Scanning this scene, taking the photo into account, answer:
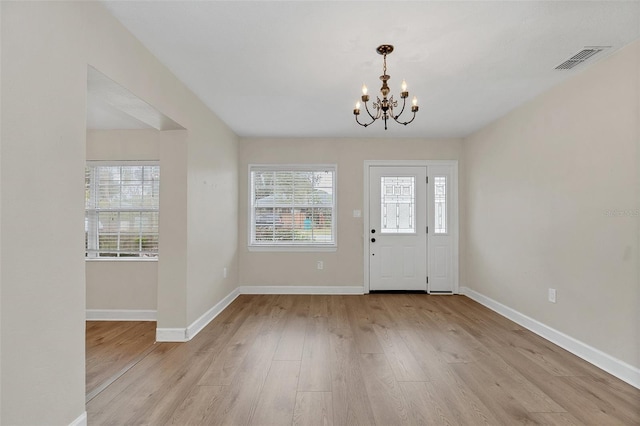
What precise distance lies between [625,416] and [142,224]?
4.83 m

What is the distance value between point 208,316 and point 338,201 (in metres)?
2.54

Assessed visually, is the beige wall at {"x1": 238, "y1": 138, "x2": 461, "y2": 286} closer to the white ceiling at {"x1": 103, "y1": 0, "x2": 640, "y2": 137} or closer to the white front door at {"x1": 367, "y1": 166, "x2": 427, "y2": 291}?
the white front door at {"x1": 367, "y1": 166, "x2": 427, "y2": 291}

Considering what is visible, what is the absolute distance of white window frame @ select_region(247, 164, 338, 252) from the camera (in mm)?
5102

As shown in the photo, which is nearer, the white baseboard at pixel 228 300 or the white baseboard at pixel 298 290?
the white baseboard at pixel 228 300

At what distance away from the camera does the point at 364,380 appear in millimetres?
2402

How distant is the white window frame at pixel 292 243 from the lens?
16.7 ft

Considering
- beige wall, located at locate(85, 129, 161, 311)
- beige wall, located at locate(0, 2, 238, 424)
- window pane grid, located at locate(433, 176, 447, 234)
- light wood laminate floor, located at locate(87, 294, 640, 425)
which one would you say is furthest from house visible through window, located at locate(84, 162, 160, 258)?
window pane grid, located at locate(433, 176, 447, 234)

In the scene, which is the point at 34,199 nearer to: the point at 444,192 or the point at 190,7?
the point at 190,7

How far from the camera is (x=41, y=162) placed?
59.9 inches

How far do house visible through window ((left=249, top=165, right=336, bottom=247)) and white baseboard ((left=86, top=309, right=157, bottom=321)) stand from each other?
1.80 m

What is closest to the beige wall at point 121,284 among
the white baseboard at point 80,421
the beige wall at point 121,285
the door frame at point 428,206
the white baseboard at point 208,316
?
the beige wall at point 121,285

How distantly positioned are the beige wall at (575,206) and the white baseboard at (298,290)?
2013 mm

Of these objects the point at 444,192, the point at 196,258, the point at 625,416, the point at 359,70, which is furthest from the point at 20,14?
the point at 444,192

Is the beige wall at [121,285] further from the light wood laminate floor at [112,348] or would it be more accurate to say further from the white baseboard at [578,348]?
the white baseboard at [578,348]
